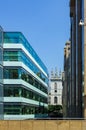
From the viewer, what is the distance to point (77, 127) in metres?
29.3

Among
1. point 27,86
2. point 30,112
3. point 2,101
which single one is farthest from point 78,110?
point 30,112

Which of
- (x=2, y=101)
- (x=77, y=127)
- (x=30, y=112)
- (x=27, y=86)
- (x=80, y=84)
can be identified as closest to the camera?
(x=77, y=127)

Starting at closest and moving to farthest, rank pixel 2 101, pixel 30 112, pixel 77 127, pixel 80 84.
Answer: pixel 77 127, pixel 80 84, pixel 2 101, pixel 30 112

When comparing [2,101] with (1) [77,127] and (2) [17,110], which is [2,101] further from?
(1) [77,127]

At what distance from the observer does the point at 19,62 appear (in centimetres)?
7181

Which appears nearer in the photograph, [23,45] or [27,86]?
[23,45]

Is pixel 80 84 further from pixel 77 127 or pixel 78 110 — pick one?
pixel 77 127

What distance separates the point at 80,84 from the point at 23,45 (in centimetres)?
2375

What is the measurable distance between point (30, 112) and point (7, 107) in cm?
1341

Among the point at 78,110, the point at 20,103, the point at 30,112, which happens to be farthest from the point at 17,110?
the point at 78,110

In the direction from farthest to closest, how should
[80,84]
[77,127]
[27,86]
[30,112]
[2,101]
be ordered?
[30,112]
[27,86]
[2,101]
[80,84]
[77,127]

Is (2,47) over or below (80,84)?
over

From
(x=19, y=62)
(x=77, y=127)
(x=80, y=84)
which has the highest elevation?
(x=19, y=62)

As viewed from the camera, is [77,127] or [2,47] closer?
[77,127]
